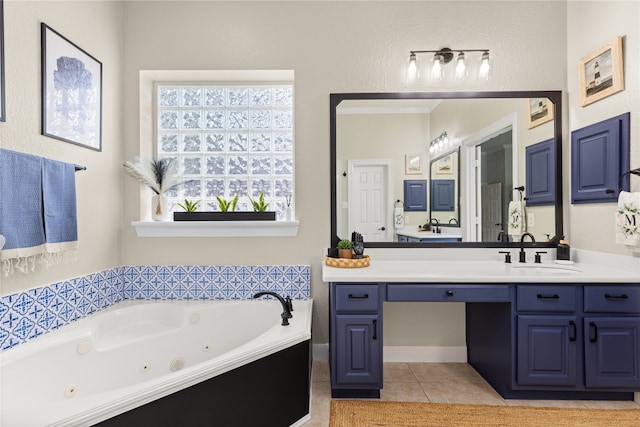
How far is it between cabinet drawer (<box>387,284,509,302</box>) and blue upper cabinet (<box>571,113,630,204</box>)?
0.98 m

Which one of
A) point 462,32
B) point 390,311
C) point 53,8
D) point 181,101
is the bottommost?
point 390,311

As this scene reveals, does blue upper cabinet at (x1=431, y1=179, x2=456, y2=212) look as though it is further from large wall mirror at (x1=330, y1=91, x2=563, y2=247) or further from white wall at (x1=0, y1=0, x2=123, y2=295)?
white wall at (x1=0, y1=0, x2=123, y2=295)

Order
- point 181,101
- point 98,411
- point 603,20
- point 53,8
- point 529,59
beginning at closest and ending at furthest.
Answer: point 98,411
point 53,8
point 603,20
point 529,59
point 181,101

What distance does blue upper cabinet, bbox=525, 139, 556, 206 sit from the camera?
2523mm

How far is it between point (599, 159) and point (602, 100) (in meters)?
0.39

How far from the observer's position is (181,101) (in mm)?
2787

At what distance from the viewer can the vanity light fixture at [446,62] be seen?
248 cm

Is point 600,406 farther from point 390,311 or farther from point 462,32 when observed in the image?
point 462,32

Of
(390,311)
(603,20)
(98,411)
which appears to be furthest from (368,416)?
(603,20)

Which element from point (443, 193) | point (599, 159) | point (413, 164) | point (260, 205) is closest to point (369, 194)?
point (413, 164)

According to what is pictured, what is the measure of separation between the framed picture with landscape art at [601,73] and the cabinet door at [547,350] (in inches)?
58.6

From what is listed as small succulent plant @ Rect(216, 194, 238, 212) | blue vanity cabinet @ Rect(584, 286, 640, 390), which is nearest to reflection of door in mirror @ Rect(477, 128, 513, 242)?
blue vanity cabinet @ Rect(584, 286, 640, 390)

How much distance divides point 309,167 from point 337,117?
0.44 m

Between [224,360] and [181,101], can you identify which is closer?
[224,360]
